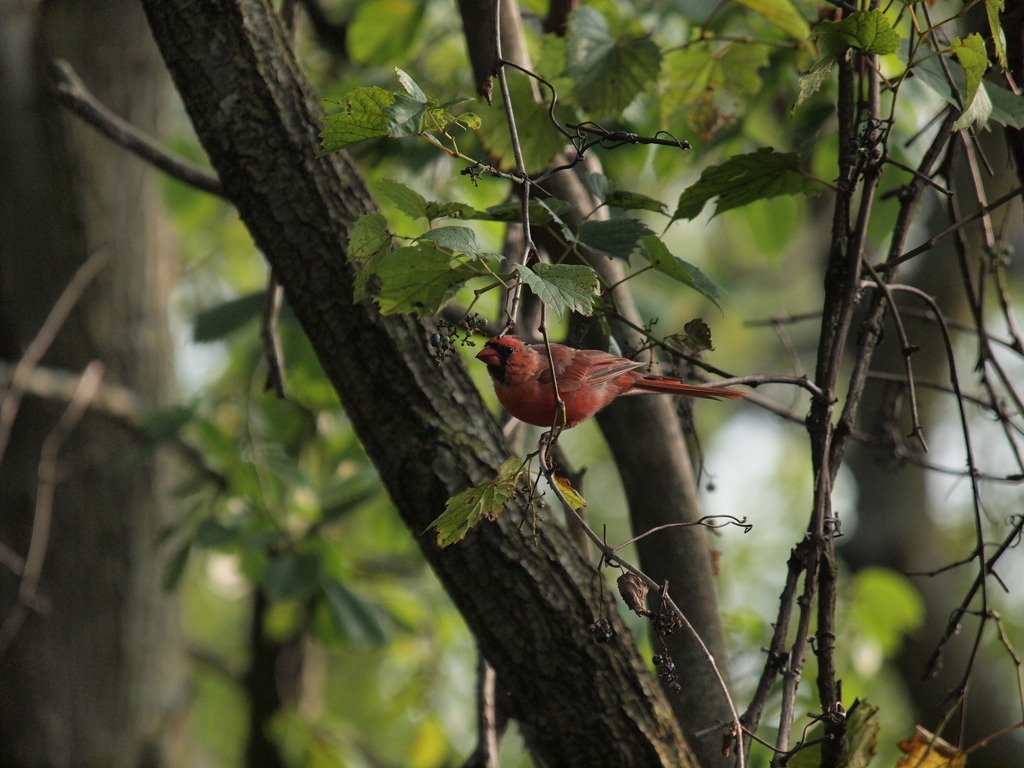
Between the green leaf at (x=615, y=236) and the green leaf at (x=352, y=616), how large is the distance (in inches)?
113

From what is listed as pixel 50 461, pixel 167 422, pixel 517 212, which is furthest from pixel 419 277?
pixel 50 461

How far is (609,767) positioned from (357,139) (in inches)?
60.2

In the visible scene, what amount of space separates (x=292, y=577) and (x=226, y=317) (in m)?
1.19

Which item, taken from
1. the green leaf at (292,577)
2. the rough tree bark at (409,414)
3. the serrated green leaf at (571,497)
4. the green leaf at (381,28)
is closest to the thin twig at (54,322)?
the green leaf at (292,577)

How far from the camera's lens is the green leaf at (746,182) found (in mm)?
1860

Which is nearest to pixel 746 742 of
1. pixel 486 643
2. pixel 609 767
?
pixel 609 767

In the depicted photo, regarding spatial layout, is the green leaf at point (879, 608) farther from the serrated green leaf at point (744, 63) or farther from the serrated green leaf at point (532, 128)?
the serrated green leaf at point (532, 128)

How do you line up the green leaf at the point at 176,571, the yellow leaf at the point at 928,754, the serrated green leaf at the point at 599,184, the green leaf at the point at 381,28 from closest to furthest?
the yellow leaf at the point at 928,754 < the serrated green leaf at the point at 599,184 < the green leaf at the point at 381,28 < the green leaf at the point at 176,571

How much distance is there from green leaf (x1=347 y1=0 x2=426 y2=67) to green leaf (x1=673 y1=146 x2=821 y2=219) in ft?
7.75

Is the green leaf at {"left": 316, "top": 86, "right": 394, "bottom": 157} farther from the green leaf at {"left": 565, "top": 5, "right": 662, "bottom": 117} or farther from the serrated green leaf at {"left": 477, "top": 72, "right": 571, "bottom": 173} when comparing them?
the green leaf at {"left": 565, "top": 5, "right": 662, "bottom": 117}

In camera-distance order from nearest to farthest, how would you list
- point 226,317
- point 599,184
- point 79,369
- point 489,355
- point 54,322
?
point 599,184
point 489,355
point 226,317
point 54,322
point 79,369

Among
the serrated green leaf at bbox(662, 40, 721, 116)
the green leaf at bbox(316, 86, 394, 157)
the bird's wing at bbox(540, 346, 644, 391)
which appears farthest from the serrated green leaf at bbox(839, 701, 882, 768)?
the serrated green leaf at bbox(662, 40, 721, 116)

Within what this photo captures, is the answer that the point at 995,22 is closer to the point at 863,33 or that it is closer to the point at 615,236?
the point at 863,33

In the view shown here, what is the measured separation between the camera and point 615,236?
5.90 feet
